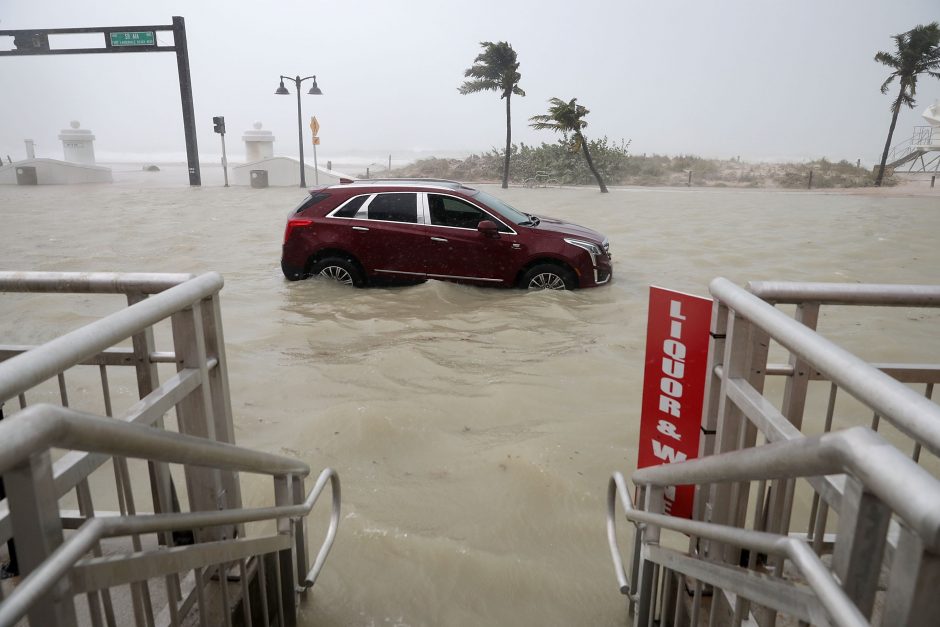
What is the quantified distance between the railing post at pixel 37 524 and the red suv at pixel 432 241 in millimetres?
8309

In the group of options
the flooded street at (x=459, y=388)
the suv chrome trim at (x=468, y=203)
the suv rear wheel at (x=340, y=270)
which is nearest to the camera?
the flooded street at (x=459, y=388)

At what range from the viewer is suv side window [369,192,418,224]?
9633 millimetres

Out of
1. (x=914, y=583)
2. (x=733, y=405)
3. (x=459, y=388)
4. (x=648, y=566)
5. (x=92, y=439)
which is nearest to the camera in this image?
(x=914, y=583)

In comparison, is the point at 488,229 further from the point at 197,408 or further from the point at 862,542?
the point at 862,542

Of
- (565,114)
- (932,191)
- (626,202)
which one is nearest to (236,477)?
(626,202)

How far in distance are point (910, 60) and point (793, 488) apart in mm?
45310

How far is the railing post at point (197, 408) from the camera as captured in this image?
8.20 feet

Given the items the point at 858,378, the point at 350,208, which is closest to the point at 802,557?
the point at 858,378

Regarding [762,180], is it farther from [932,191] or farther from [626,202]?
[626,202]

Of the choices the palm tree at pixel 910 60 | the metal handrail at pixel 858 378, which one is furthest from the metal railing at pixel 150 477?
the palm tree at pixel 910 60

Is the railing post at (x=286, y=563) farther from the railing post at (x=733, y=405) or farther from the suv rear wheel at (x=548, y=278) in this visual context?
the suv rear wheel at (x=548, y=278)

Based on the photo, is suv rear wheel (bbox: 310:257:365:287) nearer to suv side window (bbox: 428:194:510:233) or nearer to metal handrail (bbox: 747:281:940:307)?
suv side window (bbox: 428:194:510:233)

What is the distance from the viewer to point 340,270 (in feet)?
32.3

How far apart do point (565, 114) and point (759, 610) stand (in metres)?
30.4
